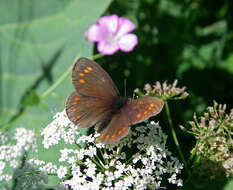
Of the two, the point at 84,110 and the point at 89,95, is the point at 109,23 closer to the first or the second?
the point at 89,95

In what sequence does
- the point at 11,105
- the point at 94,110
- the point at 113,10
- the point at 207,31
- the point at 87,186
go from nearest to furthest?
the point at 87,186 → the point at 94,110 → the point at 11,105 → the point at 113,10 → the point at 207,31

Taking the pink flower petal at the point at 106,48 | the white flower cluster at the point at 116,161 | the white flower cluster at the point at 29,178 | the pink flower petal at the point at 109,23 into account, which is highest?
the pink flower petal at the point at 109,23

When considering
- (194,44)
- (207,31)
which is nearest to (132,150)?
(194,44)

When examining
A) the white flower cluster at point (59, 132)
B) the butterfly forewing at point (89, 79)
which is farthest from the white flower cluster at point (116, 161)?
the butterfly forewing at point (89, 79)

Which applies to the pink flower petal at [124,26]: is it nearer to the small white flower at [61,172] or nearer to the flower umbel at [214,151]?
the flower umbel at [214,151]

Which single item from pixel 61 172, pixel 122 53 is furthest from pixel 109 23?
pixel 61 172

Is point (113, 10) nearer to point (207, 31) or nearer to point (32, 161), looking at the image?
point (207, 31)
